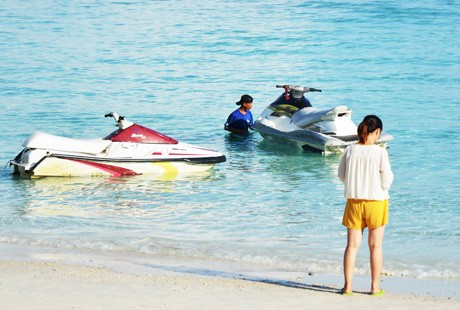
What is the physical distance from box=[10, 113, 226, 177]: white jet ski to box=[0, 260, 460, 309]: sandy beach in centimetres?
545

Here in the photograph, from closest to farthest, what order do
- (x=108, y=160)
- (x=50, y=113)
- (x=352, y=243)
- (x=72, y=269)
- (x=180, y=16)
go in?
(x=352, y=243) < (x=72, y=269) < (x=108, y=160) < (x=50, y=113) < (x=180, y=16)

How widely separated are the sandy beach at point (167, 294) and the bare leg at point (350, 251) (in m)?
0.12

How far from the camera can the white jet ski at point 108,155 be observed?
15.0 meters

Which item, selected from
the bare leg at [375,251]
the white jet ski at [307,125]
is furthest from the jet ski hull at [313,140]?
the bare leg at [375,251]

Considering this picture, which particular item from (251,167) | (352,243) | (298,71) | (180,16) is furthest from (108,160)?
(180,16)

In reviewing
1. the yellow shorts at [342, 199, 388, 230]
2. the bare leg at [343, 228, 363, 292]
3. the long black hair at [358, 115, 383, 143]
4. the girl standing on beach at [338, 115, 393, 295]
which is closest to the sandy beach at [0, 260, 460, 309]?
the bare leg at [343, 228, 363, 292]

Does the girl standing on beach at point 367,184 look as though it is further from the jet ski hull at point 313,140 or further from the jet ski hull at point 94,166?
the jet ski hull at point 313,140

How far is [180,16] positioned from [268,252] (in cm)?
3313

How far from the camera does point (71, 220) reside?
1267 cm

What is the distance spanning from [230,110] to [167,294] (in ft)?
48.8

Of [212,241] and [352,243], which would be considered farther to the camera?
[212,241]

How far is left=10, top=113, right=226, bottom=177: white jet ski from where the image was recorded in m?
15.0

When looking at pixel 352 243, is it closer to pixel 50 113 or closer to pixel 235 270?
pixel 235 270

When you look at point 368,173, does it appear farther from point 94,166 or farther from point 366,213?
point 94,166
